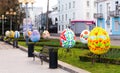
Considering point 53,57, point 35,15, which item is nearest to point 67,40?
point 53,57

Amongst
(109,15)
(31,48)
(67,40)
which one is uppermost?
(109,15)

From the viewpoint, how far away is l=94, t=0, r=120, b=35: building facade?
62.0m

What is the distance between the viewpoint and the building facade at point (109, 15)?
203 ft

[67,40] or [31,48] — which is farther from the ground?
[67,40]

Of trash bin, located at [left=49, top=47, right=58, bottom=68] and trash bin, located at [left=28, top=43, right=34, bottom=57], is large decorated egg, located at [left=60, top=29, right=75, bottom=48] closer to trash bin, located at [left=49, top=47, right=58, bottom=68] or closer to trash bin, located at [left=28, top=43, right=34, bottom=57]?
trash bin, located at [left=28, top=43, right=34, bottom=57]

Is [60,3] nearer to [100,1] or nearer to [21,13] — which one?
[21,13]

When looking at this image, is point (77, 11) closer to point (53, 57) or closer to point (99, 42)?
point (53, 57)

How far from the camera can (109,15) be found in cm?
6384

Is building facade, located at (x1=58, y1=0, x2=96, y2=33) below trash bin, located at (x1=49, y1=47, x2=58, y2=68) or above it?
above

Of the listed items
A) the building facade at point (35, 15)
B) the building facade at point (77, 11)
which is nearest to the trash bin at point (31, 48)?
the building facade at point (77, 11)

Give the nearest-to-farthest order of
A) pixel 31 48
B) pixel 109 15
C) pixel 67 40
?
pixel 67 40
pixel 31 48
pixel 109 15

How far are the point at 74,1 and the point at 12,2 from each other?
708 inches

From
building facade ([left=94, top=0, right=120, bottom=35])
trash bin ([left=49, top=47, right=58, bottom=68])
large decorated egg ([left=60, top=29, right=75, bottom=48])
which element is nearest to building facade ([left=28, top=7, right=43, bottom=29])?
building facade ([left=94, top=0, right=120, bottom=35])

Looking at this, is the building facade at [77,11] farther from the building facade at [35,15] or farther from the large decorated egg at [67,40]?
the large decorated egg at [67,40]
